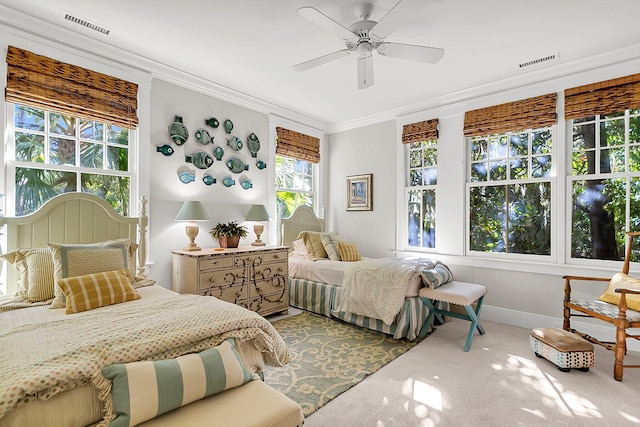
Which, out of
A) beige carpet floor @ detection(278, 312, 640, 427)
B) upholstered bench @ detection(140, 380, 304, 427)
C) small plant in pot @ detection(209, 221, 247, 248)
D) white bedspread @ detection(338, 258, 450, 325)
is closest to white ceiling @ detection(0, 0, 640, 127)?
small plant in pot @ detection(209, 221, 247, 248)

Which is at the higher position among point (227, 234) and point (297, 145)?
point (297, 145)

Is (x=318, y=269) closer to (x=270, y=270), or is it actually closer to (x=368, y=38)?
(x=270, y=270)

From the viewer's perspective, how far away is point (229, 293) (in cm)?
335

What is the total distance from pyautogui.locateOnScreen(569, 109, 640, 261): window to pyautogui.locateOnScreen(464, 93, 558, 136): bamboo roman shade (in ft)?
1.05

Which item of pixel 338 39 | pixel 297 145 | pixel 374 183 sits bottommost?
pixel 374 183

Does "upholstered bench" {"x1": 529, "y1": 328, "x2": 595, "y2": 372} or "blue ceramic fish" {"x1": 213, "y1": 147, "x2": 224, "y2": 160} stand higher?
"blue ceramic fish" {"x1": 213, "y1": 147, "x2": 224, "y2": 160}

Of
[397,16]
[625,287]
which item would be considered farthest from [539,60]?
[625,287]

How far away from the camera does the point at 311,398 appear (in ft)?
7.06

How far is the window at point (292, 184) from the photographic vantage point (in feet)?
15.7

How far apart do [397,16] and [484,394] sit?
2617 mm

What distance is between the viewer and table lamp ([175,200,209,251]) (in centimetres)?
335

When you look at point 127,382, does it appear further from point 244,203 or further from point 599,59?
point 599,59

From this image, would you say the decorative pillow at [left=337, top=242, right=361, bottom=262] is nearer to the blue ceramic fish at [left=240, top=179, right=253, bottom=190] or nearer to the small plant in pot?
the small plant in pot

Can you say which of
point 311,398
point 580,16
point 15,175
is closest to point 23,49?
point 15,175
